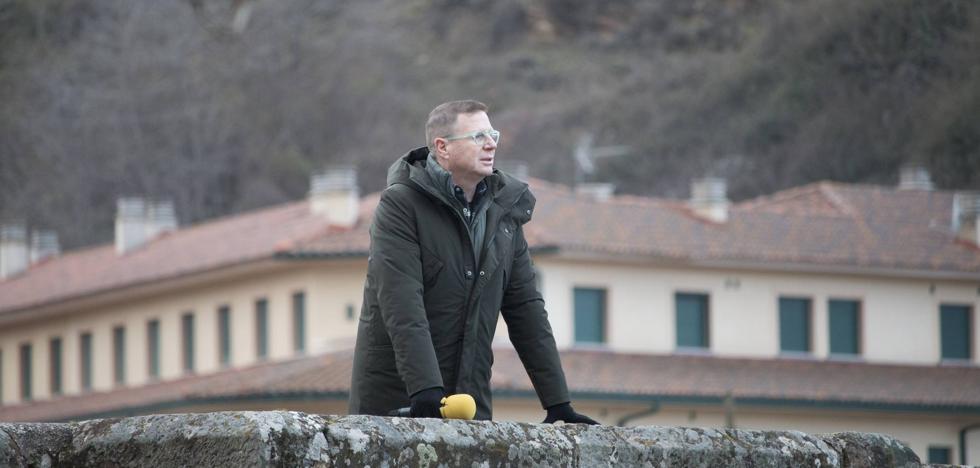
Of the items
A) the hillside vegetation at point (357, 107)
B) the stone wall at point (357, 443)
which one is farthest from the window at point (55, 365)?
the stone wall at point (357, 443)

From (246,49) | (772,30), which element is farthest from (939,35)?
(246,49)

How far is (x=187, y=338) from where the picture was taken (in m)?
52.7

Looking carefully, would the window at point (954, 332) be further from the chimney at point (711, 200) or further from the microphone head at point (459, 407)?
the microphone head at point (459, 407)

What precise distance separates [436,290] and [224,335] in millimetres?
44502

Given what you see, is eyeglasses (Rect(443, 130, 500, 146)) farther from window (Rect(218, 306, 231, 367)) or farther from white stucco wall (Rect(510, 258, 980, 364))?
window (Rect(218, 306, 231, 367))

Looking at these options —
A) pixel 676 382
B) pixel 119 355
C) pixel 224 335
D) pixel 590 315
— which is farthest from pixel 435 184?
pixel 119 355

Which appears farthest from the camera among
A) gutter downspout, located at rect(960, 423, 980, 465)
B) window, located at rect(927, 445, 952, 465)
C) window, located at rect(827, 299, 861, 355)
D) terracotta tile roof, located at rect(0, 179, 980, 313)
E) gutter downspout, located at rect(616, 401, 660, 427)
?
window, located at rect(827, 299, 861, 355)

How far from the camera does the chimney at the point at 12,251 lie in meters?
65.1

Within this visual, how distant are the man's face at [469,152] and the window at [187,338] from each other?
150ft

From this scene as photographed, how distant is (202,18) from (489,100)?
1838 centimetres

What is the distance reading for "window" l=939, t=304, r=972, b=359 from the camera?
169 ft

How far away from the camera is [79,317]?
5644 centimetres

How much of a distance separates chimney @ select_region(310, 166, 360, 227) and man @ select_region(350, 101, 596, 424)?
4286 cm

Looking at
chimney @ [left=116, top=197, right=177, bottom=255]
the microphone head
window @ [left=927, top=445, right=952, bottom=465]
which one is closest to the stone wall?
the microphone head
